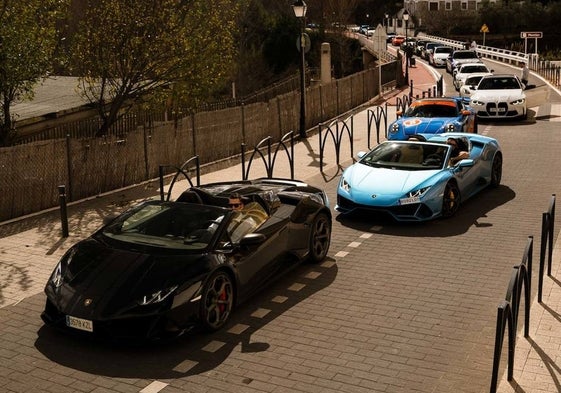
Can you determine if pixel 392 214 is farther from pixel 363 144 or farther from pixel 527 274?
pixel 363 144

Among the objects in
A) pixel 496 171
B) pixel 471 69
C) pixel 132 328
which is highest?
pixel 471 69

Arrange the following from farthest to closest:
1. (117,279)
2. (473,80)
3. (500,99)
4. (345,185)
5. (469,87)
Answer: (473,80) < (469,87) < (500,99) < (345,185) < (117,279)

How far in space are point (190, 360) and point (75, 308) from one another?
123cm

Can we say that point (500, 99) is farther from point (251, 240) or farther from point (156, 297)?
point (156, 297)

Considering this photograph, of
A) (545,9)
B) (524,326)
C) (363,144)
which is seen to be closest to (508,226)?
(524,326)

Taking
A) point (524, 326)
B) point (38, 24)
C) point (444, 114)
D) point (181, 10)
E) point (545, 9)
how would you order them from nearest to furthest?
1. point (524, 326)
2. point (38, 24)
3. point (181, 10)
4. point (444, 114)
5. point (545, 9)

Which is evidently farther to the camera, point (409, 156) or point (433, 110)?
point (433, 110)

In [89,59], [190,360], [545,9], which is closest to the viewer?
[190,360]

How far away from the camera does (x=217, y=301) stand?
7.73 m

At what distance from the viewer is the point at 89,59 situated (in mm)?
17203

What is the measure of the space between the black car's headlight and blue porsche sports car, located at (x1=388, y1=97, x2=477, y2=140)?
12.4 metres

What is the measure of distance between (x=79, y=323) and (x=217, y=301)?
1.42 meters

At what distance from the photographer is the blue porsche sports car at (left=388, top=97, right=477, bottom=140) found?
62.6 feet

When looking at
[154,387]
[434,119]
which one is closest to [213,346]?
[154,387]
